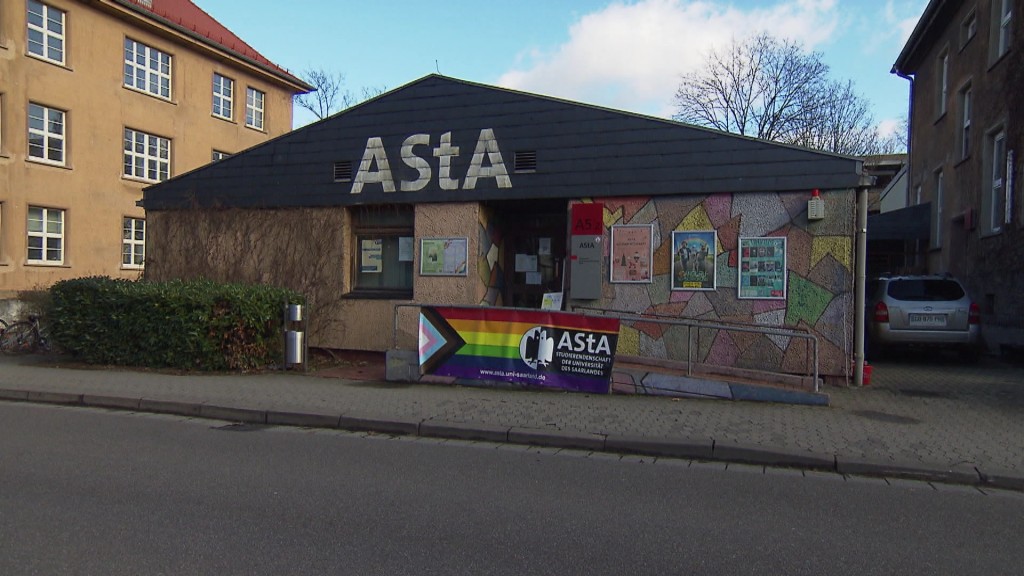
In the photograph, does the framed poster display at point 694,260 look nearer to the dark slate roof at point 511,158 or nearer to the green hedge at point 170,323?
the dark slate roof at point 511,158

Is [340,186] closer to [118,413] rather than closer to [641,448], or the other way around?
[118,413]

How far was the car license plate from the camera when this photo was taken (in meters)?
12.3

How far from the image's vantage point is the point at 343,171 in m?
12.7

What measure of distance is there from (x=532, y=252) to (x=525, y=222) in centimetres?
56

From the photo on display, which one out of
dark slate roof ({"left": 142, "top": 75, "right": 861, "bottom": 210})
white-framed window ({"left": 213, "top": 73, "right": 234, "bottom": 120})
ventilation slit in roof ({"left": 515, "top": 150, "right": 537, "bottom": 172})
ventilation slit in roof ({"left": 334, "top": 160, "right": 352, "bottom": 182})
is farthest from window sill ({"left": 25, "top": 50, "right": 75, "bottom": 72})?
ventilation slit in roof ({"left": 515, "top": 150, "right": 537, "bottom": 172})

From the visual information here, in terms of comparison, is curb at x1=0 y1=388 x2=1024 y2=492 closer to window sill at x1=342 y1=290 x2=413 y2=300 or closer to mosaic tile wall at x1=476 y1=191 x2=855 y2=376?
mosaic tile wall at x1=476 y1=191 x2=855 y2=376

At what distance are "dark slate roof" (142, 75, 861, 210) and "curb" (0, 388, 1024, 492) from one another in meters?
4.77

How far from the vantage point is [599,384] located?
9469 mm

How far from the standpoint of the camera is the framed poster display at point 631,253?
1091 centimetres

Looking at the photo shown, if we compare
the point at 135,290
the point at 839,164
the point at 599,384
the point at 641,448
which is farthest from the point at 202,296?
the point at 839,164

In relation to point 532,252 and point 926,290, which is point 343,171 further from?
point 926,290

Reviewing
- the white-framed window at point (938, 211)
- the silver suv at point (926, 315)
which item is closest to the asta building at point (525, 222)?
the silver suv at point (926, 315)

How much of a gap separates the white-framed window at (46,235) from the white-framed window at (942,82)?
29193 millimetres

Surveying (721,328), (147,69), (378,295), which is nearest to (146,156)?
(147,69)
